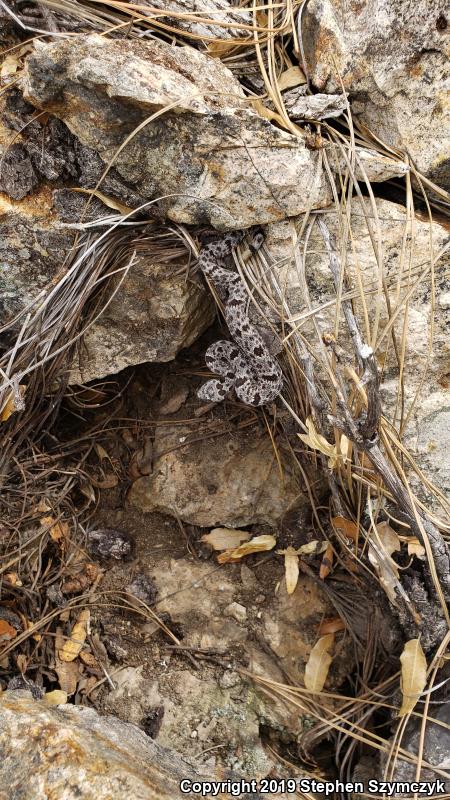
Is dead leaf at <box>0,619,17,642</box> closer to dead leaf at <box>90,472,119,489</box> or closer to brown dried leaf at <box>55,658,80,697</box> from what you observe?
brown dried leaf at <box>55,658,80,697</box>

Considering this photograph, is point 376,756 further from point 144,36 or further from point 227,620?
point 144,36

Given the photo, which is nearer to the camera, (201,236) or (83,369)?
(201,236)

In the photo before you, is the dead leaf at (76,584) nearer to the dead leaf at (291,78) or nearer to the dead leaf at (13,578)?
the dead leaf at (13,578)

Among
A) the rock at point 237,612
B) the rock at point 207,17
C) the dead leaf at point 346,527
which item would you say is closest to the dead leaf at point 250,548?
the rock at point 237,612

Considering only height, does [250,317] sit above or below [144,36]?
below

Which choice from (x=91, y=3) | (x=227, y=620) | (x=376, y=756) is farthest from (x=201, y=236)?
(x=376, y=756)

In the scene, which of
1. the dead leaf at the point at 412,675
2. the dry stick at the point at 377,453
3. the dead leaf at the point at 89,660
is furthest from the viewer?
the dead leaf at the point at 89,660

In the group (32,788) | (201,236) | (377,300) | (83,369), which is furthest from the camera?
(83,369)

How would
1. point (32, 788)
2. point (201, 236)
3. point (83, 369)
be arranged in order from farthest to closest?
point (83, 369) → point (201, 236) → point (32, 788)
